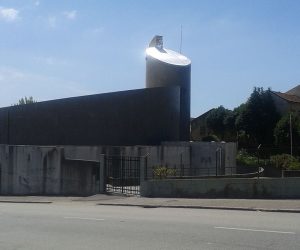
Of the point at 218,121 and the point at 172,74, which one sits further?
the point at 218,121

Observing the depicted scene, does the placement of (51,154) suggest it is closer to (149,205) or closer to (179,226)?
(149,205)

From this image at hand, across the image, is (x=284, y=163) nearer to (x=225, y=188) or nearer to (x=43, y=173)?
(x=43, y=173)

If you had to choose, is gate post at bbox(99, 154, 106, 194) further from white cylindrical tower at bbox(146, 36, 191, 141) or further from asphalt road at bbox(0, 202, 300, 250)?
white cylindrical tower at bbox(146, 36, 191, 141)

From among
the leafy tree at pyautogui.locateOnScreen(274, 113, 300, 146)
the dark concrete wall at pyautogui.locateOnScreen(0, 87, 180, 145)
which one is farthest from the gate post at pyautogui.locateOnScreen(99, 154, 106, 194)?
the leafy tree at pyautogui.locateOnScreen(274, 113, 300, 146)

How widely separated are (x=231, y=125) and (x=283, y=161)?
38.0 metres

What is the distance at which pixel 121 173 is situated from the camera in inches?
1169

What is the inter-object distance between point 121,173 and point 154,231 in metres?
16.9

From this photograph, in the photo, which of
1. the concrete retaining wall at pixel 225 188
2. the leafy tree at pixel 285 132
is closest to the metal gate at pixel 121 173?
the concrete retaining wall at pixel 225 188

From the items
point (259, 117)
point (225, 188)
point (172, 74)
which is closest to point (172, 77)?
point (172, 74)

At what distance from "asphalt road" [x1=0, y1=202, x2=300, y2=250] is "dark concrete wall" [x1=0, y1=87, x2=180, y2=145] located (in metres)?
27.8

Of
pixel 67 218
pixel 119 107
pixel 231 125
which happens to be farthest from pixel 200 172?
pixel 231 125

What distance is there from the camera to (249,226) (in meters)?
13.5

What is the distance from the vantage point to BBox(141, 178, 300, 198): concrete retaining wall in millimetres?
22297

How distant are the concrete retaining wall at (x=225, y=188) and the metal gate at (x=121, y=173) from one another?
3053 mm
